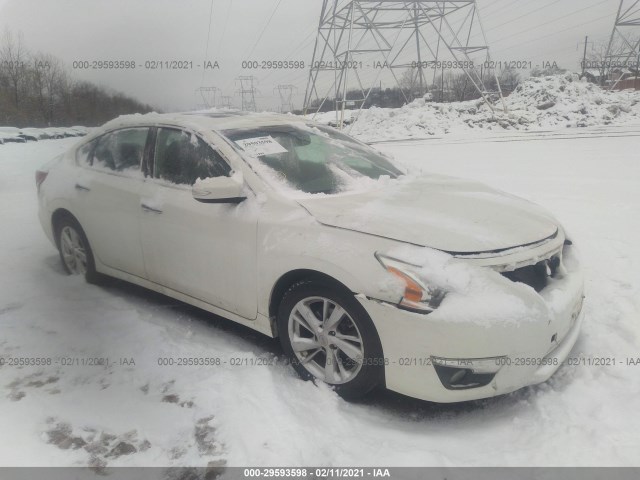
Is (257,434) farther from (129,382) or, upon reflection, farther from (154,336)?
(154,336)

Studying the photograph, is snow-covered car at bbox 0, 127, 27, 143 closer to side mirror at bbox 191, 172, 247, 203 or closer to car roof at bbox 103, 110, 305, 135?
side mirror at bbox 191, 172, 247, 203

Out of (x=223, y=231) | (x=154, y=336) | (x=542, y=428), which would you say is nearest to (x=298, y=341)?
(x=223, y=231)

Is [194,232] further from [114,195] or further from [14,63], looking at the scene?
[14,63]

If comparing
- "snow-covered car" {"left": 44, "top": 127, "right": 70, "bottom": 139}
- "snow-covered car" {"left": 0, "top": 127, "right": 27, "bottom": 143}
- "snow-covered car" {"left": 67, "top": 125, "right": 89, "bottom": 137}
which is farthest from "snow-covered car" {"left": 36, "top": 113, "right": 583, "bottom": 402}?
"snow-covered car" {"left": 0, "top": 127, "right": 27, "bottom": 143}

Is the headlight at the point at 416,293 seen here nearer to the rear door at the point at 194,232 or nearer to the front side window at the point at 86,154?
the rear door at the point at 194,232

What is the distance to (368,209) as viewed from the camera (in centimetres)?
260

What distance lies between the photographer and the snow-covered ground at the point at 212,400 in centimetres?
206

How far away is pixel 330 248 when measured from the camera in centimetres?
239

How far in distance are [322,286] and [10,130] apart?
1.46 metres

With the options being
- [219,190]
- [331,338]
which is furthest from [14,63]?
[331,338]

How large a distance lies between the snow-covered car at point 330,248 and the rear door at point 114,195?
1cm

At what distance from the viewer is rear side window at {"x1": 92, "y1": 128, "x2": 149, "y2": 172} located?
3434mm

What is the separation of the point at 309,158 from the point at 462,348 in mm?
1618

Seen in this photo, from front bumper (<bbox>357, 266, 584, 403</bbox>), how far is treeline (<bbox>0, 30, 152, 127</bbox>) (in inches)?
54.6
